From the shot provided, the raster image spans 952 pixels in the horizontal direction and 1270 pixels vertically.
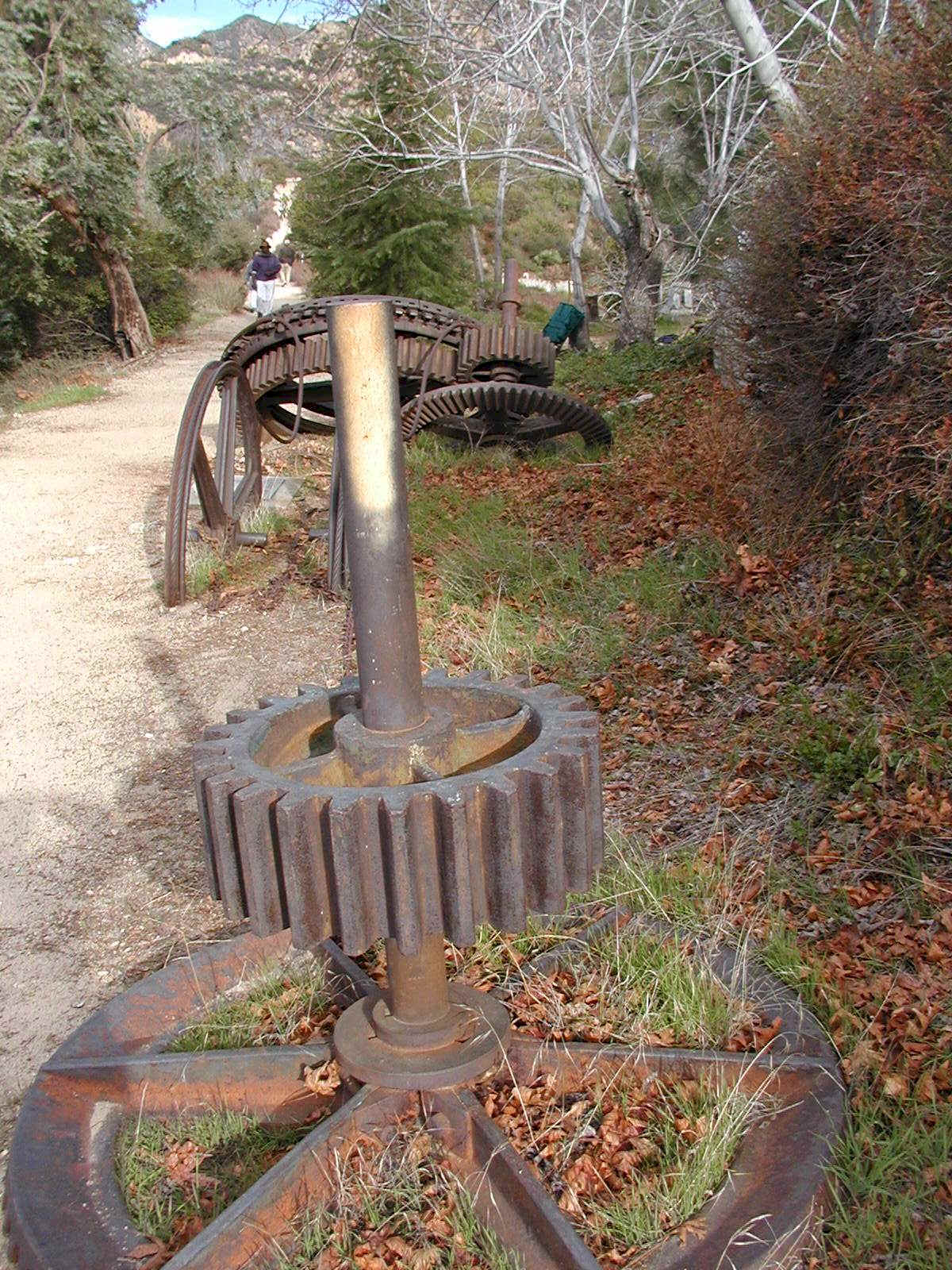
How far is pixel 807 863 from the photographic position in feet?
10.5

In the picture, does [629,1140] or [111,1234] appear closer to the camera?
[111,1234]

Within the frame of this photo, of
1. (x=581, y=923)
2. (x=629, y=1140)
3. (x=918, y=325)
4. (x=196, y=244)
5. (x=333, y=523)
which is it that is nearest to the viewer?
(x=629, y=1140)

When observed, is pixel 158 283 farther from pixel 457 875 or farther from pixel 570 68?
pixel 457 875

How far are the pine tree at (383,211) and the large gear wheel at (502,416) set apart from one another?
299 inches

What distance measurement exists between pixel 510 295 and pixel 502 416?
1874 mm

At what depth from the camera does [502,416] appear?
30.4 ft

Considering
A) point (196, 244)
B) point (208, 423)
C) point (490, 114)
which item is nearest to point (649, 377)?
point (208, 423)

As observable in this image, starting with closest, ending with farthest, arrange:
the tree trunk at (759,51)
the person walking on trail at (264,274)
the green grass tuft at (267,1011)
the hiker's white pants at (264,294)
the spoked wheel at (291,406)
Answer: the green grass tuft at (267,1011) → the tree trunk at (759,51) → the spoked wheel at (291,406) → the person walking on trail at (264,274) → the hiker's white pants at (264,294)

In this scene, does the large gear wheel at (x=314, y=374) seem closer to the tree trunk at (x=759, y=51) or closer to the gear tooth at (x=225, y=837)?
the tree trunk at (x=759, y=51)

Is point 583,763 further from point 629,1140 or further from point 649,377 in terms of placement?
point 649,377

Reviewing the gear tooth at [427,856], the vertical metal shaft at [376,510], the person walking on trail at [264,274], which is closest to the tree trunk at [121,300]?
the person walking on trail at [264,274]

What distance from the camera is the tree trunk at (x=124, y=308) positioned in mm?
20641

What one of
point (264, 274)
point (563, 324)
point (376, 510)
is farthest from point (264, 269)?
point (376, 510)

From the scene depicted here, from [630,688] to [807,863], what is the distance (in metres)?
1.45
